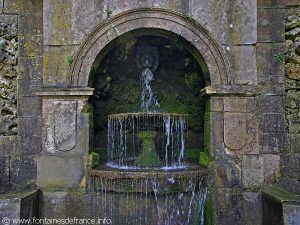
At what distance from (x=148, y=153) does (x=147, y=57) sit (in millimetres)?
1818

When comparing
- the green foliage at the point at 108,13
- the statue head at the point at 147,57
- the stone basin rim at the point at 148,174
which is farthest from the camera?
the statue head at the point at 147,57

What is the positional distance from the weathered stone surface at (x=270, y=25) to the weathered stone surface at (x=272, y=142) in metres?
1.54

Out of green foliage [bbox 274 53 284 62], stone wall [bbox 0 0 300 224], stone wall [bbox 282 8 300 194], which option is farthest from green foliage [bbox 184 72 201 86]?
stone wall [bbox 282 8 300 194]

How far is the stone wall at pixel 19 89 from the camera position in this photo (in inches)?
206

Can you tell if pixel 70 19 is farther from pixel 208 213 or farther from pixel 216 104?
pixel 208 213

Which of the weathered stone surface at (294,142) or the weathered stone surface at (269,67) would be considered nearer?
the weathered stone surface at (294,142)

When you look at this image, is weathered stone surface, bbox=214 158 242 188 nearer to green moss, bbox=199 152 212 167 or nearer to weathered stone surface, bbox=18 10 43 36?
green moss, bbox=199 152 212 167

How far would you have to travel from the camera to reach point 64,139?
4953 mm

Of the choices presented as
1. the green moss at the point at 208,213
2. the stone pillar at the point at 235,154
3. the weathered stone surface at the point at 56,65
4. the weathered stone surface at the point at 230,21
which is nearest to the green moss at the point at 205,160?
the stone pillar at the point at 235,154

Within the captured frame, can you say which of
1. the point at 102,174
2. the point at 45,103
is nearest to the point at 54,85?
the point at 45,103

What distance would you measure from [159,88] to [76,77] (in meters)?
1.82

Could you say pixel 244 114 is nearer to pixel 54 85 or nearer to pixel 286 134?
pixel 286 134

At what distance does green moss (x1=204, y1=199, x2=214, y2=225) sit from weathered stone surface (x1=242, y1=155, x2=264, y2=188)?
622mm

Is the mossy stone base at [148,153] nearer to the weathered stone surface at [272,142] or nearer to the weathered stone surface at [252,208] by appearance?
the weathered stone surface at [252,208]
